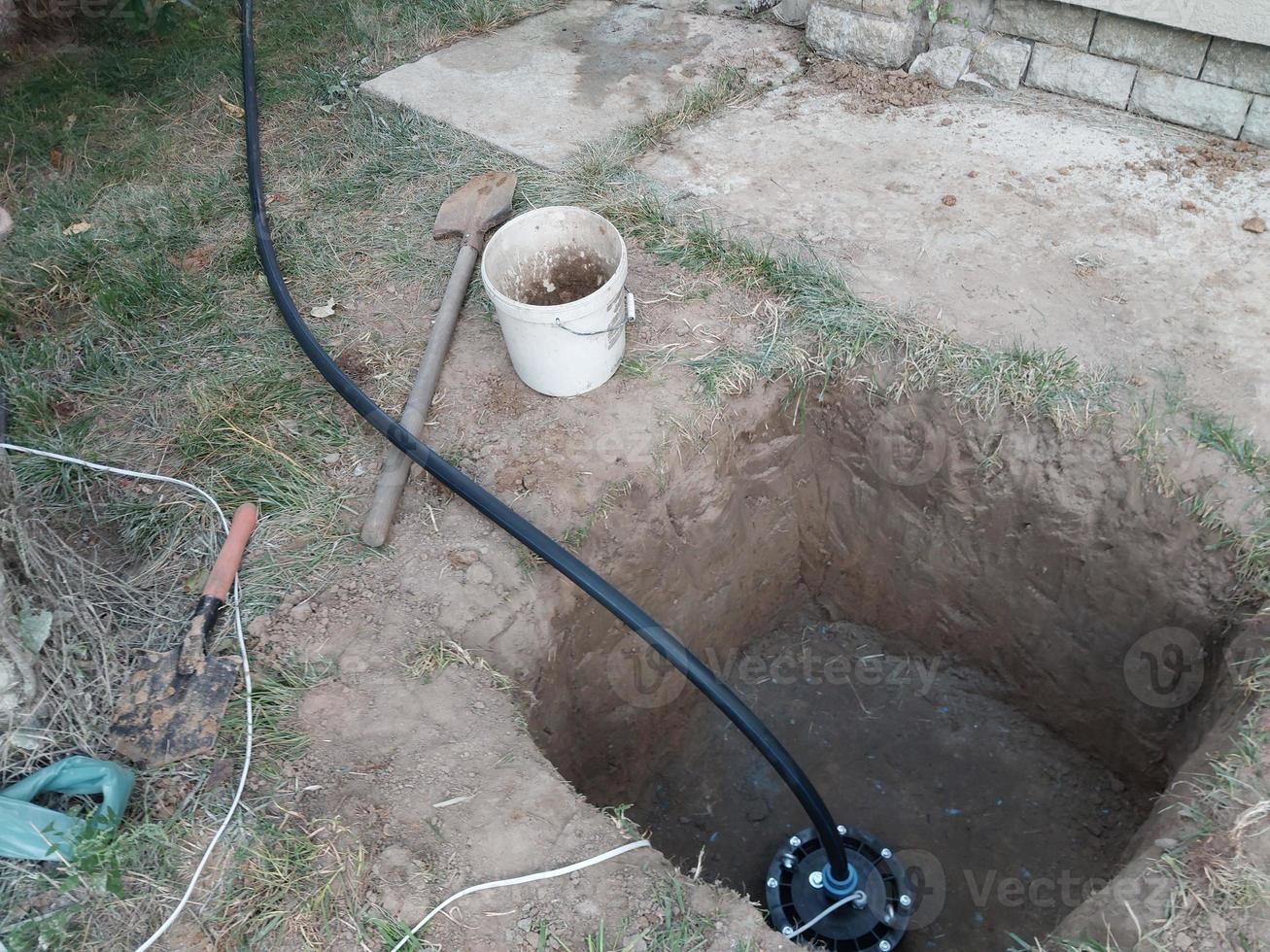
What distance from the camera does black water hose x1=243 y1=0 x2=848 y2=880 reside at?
210cm

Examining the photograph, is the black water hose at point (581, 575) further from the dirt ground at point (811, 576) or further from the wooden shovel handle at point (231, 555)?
the wooden shovel handle at point (231, 555)

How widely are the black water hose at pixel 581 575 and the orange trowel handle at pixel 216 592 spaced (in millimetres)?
437

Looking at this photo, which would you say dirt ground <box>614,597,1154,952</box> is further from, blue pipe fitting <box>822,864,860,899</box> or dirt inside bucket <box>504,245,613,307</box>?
dirt inside bucket <box>504,245,613,307</box>

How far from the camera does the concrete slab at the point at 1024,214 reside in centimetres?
268

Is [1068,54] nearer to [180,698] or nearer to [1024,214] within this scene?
[1024,214]

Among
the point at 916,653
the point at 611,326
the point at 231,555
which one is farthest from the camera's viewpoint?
the point at 916,653

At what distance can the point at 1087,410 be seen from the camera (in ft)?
8.15

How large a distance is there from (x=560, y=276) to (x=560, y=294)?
0.06 m

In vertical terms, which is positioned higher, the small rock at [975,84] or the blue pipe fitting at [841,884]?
the small rock at [975,84]

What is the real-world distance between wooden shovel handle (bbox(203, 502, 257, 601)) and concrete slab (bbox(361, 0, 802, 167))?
1.87m

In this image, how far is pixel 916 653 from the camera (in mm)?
3223

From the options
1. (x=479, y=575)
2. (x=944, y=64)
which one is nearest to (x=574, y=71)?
(x=944, y=64)

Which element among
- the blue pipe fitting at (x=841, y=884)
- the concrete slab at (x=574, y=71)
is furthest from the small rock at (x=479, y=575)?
the concrete slab at (x=574, y=71)

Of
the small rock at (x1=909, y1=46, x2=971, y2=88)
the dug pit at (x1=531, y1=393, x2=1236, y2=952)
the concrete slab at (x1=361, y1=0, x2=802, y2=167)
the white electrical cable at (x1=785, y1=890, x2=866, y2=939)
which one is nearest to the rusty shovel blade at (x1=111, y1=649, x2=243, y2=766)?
the dug pit at (x1=531, y1=393, x2=1236, y2=952)
